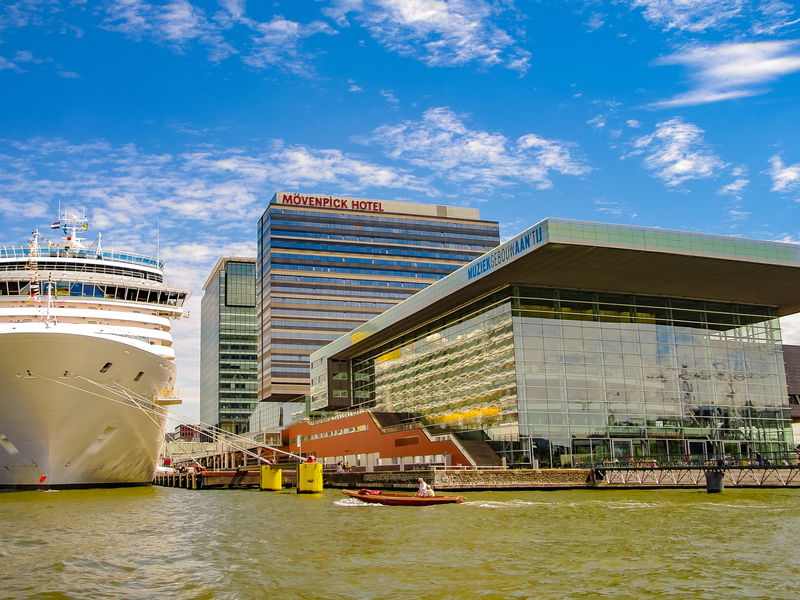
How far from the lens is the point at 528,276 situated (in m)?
67.1

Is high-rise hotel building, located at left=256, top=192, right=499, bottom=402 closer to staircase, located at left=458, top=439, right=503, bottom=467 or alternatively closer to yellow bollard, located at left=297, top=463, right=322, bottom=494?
staircase, located at left=458, top=439, right=503, bottom=467

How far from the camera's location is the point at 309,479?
61344 millimetres

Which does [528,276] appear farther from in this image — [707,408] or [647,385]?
[707,408]

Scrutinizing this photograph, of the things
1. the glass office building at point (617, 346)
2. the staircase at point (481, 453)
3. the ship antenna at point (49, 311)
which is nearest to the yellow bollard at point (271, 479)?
the staircase at point (481, 453)

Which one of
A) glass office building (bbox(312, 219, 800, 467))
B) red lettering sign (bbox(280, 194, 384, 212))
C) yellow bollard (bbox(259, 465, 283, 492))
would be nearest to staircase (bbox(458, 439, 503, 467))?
glass office building (bbox(312, 219, 800, 467))

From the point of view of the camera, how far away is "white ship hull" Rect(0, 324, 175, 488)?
47.2 metres

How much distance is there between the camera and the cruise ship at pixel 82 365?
47.6 meters

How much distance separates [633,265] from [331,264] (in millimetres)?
93369

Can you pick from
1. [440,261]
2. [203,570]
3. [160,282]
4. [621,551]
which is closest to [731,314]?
[160,282]

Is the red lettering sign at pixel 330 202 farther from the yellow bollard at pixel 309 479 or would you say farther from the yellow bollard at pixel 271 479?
the yellow bollard at pixel 309 479

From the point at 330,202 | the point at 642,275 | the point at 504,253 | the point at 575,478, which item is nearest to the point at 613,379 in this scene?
the point at 642,275

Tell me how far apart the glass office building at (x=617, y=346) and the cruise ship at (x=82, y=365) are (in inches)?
1065

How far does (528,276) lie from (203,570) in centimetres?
4859

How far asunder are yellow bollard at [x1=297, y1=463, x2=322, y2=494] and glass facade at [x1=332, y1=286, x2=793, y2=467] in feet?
52.9
